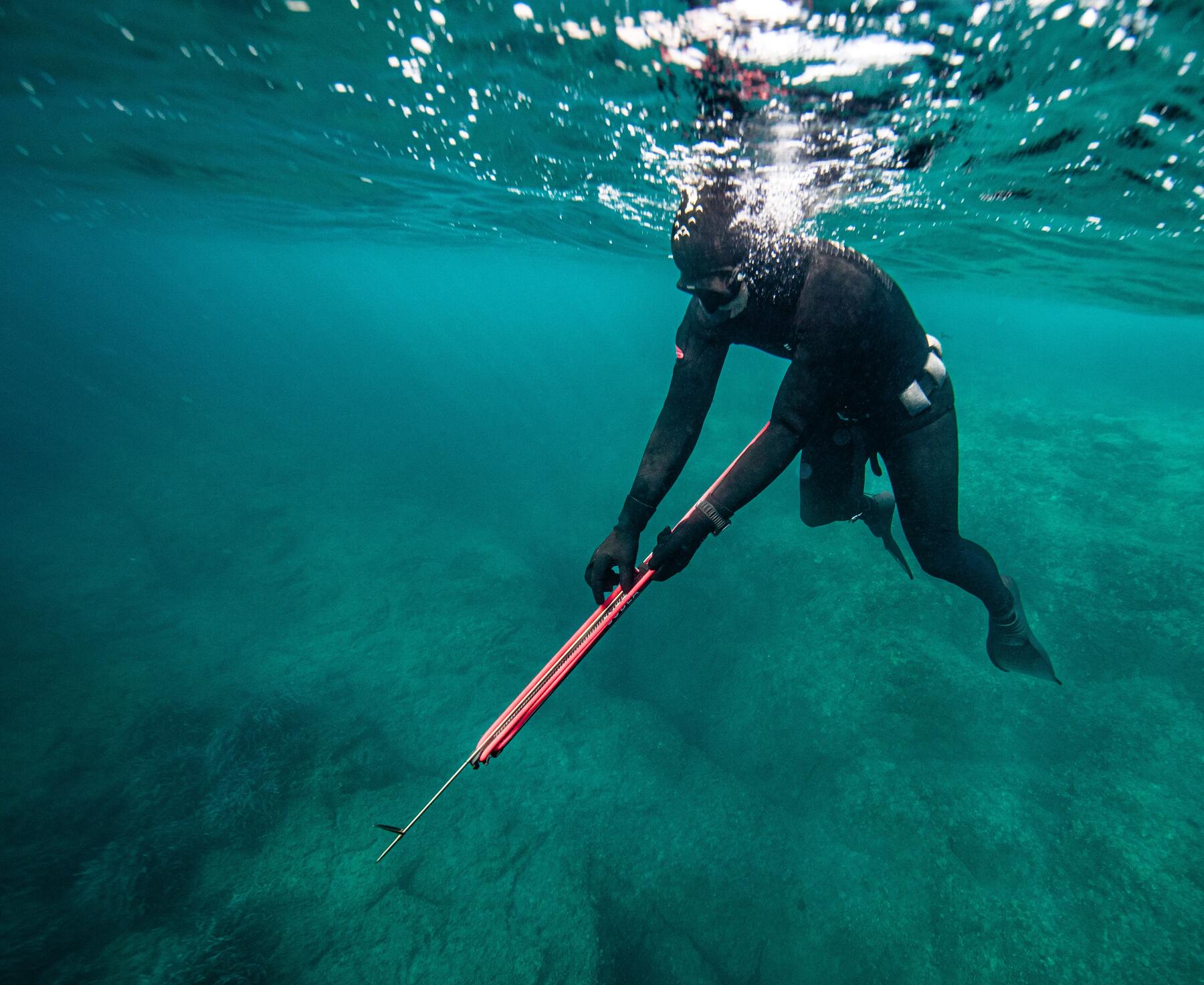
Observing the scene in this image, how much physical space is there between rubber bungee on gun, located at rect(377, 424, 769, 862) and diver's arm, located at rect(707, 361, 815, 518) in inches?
2.0

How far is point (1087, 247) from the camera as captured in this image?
11.4 m

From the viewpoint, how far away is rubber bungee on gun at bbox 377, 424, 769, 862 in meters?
2.10

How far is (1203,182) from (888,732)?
8640 millimetres

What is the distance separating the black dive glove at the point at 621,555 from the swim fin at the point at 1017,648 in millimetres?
2943

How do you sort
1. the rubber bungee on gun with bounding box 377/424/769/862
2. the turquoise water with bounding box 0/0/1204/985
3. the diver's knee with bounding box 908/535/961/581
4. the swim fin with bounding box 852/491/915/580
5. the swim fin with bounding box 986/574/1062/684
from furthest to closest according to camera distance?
the turquoise water with bounding box 0/0/1204/985 < the swim fin with bounding box 852/491/915/580 < the swim fin with bounding box 986/574/1062/684 < the diver's knee with bounding box 908/535/961/581 < the rubber bungee on gun with bounding box 377/424/769/862

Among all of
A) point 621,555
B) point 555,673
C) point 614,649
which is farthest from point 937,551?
point 614,649

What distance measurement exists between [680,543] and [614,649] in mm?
9580

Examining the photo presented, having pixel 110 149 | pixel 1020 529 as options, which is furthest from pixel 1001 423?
pixel 110 149

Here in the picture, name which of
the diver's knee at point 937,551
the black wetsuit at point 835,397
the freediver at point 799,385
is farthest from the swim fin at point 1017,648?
the diver's knee at point 937,551

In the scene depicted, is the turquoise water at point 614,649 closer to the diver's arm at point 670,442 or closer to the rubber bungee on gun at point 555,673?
the diver's arm at point 670,442

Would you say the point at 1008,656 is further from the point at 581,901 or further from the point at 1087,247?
the point at 1087,247

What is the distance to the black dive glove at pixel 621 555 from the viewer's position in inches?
103

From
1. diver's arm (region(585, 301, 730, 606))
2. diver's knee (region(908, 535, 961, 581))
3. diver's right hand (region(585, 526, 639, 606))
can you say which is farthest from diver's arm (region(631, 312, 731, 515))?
diver's knee (region(908, 535, 961, 581))

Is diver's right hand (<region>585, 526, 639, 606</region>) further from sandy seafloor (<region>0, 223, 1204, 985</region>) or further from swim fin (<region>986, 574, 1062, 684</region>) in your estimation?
sandy seafloor (<region>0, 223, 1204, 985</region>)
